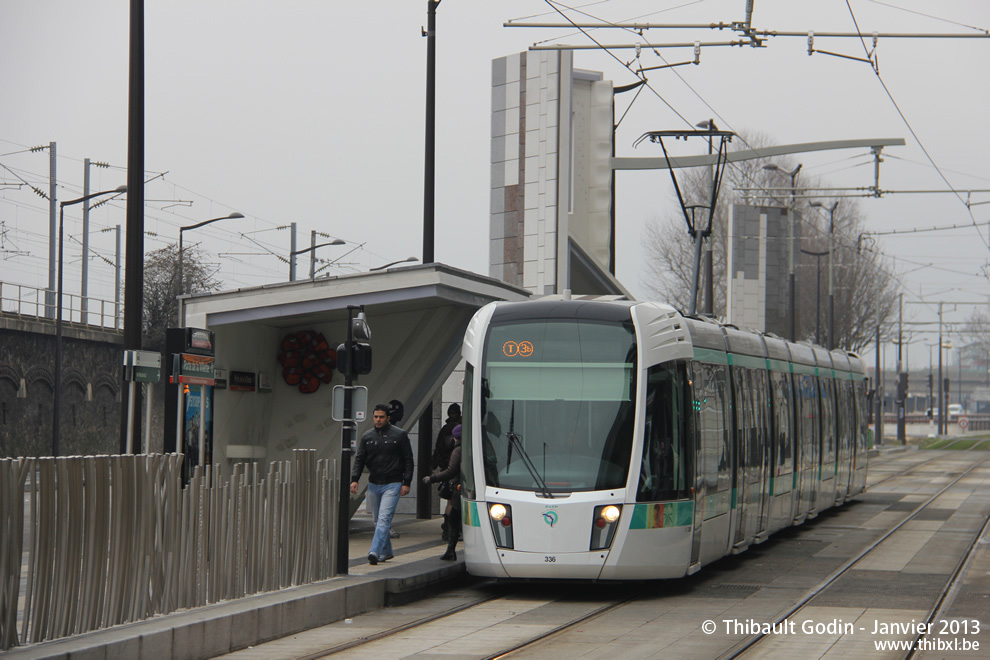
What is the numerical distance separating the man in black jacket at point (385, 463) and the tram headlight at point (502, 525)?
1226 millimetres

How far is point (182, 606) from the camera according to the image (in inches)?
381

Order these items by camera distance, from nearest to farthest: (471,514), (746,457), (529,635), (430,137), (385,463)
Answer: (529,635)
(471,514)
(385,463)
(746,457)
(430,137)

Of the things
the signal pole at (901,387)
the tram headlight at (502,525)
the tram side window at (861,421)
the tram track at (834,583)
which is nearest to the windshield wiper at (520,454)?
the tram headlight at (502,525)

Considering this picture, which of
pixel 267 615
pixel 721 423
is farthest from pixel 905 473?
pixel 267 615

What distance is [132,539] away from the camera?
8.99m

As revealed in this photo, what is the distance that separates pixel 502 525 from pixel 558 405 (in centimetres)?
127

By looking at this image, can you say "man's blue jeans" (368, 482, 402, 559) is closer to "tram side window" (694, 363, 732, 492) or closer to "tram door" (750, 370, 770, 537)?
"tram side window" (694, 363, 732, 492)

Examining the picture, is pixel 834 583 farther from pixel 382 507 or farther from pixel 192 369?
pixel 192 369

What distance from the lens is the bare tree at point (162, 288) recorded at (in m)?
53.3

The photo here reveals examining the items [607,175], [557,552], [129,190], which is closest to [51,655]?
[557,552]

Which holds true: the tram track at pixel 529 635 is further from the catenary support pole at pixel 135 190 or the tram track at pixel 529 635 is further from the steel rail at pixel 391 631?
the catenary support pole at pixel 135 190

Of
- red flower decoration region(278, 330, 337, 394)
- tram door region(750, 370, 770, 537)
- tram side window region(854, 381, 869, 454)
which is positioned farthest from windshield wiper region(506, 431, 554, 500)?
tram side window region(854, 381, 869, 454)

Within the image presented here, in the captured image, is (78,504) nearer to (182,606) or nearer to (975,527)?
(182,606)

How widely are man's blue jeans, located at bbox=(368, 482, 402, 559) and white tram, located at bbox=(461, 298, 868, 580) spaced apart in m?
0.83
